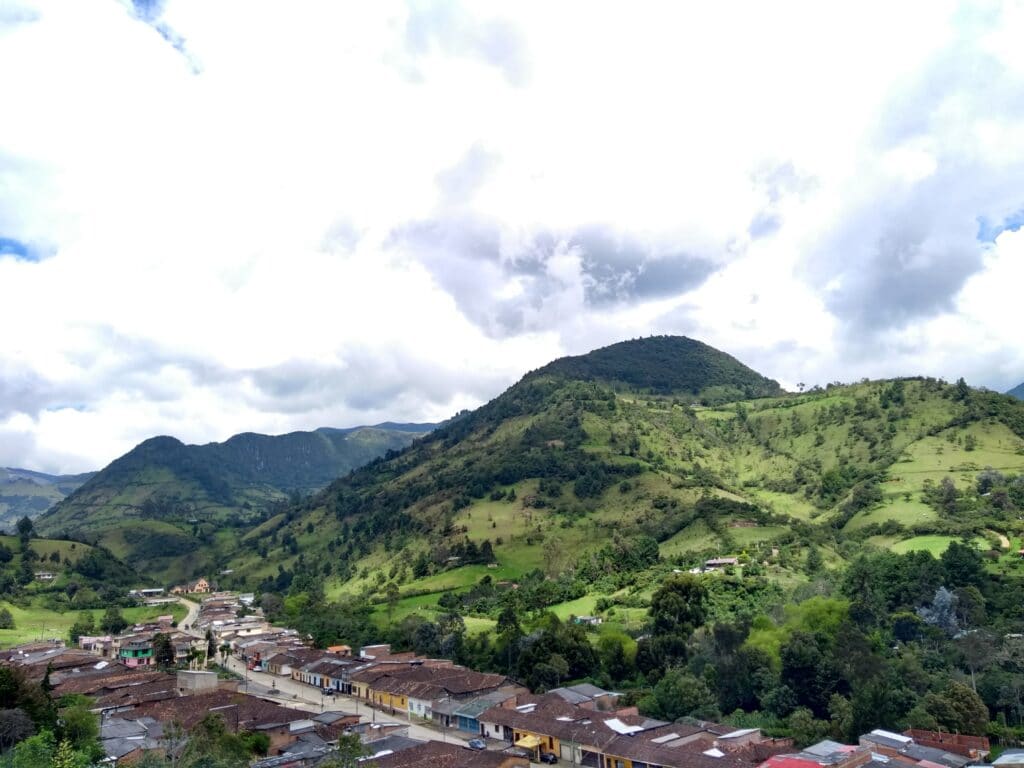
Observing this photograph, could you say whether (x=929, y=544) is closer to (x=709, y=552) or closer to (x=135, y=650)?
(x=709, y=552)

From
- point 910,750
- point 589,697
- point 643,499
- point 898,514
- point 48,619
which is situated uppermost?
point 643,499

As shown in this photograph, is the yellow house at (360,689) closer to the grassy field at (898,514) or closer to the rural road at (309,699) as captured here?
the rural road at (309,699)

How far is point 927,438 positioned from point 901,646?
202ft

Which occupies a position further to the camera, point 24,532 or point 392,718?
point 24,532

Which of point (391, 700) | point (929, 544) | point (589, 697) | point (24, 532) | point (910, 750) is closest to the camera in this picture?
Result: point (910, 750)

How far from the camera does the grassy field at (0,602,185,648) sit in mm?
80188

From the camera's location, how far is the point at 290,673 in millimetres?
66375

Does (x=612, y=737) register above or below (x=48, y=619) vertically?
below

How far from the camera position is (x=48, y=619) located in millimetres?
92688

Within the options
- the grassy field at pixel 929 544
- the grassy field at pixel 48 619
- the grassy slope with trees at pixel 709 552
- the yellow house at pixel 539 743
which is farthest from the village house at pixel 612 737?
the grassy field at pixel 48 619

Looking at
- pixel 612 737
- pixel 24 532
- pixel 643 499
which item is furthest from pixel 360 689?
pixel 24 532

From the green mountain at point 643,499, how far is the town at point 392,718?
58.0 ft

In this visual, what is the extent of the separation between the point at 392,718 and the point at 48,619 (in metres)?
64.1

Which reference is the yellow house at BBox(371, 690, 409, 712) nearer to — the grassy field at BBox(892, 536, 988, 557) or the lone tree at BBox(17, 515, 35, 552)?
the grassy field at BBox(892, 536, 988, 557)
